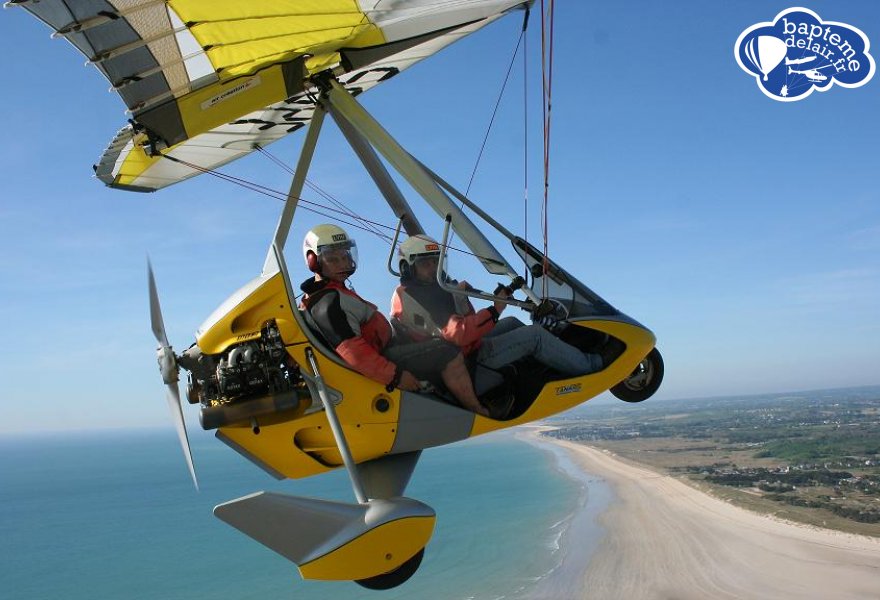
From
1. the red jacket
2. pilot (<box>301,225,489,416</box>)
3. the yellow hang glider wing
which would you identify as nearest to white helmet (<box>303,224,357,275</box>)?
pilot (<box>301,225,489,416</box>)

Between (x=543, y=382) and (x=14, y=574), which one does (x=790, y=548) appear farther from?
(x=14, y=574)

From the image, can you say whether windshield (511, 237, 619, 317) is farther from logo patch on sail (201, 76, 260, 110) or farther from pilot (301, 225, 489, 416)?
logo patch on sail (201, 76, 260, 110)

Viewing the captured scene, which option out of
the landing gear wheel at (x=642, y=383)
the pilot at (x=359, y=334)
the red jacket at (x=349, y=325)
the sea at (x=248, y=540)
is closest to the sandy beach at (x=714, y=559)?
the sea at (x=248, y=540)

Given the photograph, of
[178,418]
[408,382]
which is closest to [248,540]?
[178,418]

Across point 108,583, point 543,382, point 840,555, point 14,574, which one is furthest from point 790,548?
point 14,574

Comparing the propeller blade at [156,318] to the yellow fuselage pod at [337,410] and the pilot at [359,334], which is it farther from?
the pilot at [359,334]

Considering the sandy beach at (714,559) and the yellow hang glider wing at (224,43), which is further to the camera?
the sandy beach at (714,559)
